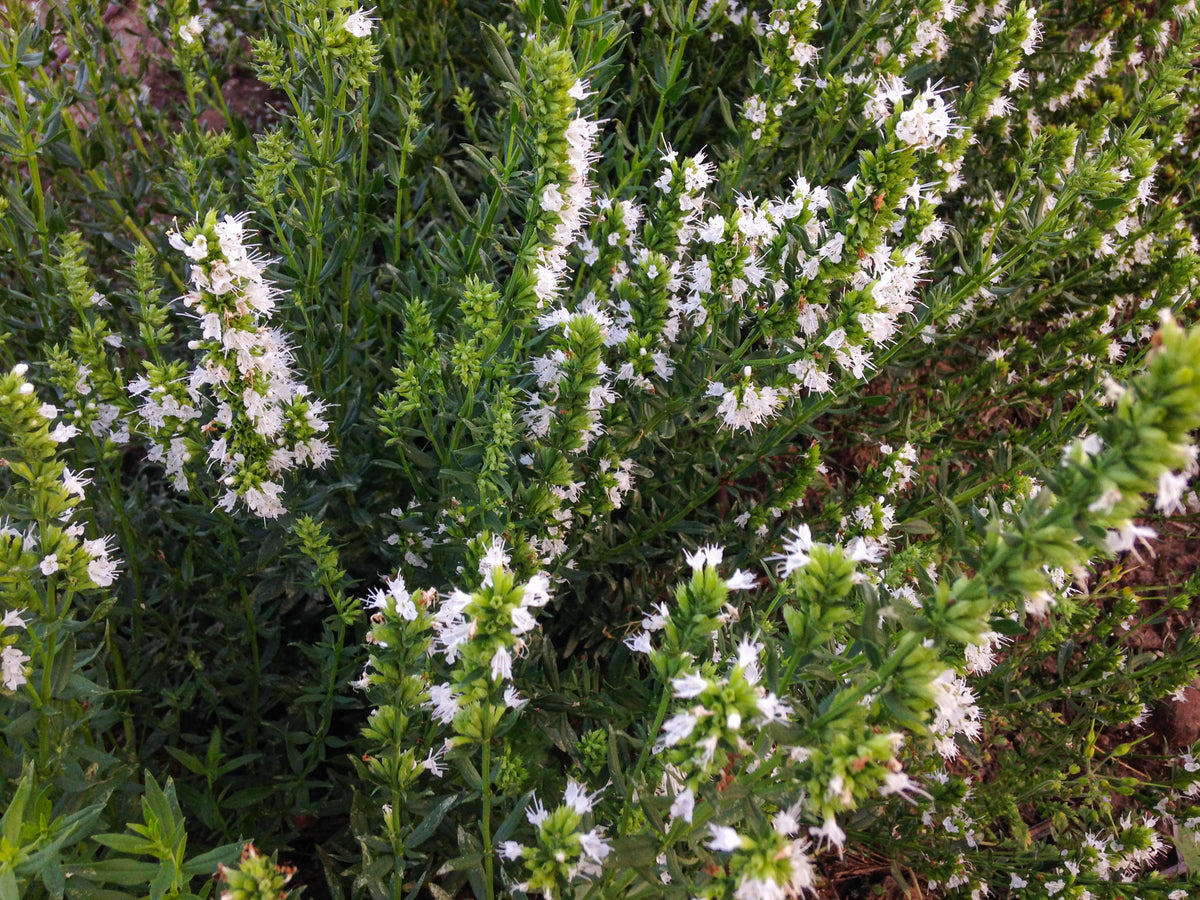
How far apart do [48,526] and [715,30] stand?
337 centimetres

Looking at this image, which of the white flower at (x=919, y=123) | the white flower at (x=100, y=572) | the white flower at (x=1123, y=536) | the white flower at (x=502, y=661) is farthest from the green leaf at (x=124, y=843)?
the white flower at (x=919, y=123)

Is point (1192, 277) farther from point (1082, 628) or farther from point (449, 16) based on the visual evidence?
point (449, 16)

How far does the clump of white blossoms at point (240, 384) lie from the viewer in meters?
2.26

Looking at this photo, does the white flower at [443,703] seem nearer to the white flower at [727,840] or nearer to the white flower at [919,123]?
the white flower at [727,840]

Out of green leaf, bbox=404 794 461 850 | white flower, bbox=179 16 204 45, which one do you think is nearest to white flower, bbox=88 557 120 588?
green leaf, bbox=404 794 461 850

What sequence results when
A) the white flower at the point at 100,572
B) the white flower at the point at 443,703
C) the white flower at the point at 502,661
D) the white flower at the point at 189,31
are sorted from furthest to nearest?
the white flower at the point at 189,31 < the white flower at the point at 100,572 < the white flower at the point at 443,703 < the white flower at the point at 502,661

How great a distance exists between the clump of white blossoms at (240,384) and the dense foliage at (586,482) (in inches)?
0.6

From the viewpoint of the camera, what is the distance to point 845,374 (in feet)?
9.48

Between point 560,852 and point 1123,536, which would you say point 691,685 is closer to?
point 560,852

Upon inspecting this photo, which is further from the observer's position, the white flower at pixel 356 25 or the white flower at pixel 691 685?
the white flower at pixel 356 25

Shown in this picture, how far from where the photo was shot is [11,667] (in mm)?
2043

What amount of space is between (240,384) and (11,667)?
866mm

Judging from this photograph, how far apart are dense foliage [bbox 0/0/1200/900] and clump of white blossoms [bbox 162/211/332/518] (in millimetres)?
16

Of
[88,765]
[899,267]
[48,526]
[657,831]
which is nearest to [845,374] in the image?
[899,267]
